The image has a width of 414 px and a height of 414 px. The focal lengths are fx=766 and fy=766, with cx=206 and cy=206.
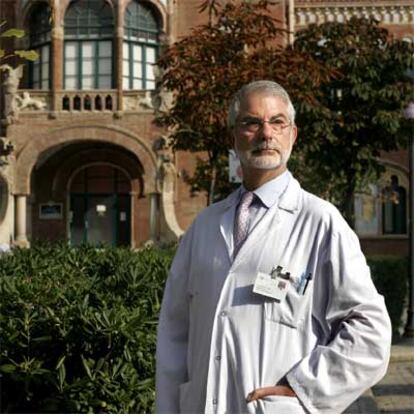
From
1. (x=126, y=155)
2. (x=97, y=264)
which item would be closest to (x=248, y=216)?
(x=97, y=264)

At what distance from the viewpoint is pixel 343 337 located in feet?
8.21

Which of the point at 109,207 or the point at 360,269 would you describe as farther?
the point at 109,207

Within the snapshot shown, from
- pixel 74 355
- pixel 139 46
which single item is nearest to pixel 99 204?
pixel 139 46

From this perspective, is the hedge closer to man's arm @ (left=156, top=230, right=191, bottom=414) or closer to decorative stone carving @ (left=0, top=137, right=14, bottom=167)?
man's arm @ (left=156, top=230, right=191, bottom=414)

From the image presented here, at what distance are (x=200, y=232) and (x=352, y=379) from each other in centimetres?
81

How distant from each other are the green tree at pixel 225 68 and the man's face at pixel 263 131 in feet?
30.0

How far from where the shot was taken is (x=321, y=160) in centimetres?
1469

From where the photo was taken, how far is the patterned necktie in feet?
9.01

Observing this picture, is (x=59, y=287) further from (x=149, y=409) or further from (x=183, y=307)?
(x=183, y=307)

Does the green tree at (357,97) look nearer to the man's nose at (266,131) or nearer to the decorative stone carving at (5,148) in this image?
the man's nose at (266,131)

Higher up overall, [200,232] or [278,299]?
[200,232]

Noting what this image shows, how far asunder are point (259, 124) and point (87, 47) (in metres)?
25.1

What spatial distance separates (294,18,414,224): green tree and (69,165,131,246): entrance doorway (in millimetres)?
14466

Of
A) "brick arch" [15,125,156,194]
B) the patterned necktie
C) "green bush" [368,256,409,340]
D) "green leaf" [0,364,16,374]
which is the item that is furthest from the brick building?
the patterned necktie
